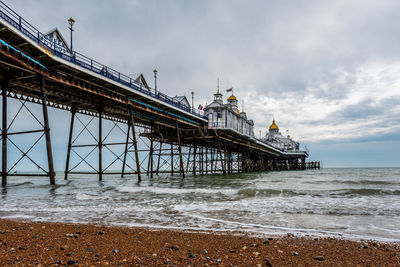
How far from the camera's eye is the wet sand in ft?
12.1

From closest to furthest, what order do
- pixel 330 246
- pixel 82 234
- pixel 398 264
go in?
pixel 398 264, pixel 330 246, pixel 82 234

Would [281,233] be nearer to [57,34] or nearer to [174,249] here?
[174,249]

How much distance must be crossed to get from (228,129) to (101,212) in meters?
31.2

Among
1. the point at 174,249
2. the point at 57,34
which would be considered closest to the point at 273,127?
the point at 57,34

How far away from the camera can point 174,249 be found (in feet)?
14.1

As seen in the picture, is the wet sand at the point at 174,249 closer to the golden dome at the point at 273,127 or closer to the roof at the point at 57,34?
the roof at the point at 57,34

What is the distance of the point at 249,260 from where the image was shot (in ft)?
12.5

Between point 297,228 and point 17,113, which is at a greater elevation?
point 17,113

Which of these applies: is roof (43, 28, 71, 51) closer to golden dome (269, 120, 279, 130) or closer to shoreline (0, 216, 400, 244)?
shoreline (0, 216, 400, 244)

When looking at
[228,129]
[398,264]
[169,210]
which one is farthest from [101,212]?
[228,129]

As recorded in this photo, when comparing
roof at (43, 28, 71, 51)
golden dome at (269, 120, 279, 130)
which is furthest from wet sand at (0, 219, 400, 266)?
golden dome at (269, 120, 279, 130)

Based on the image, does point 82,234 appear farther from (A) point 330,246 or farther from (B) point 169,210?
(A) point 330,246

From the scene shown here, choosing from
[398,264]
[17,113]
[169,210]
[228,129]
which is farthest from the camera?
[228,129]

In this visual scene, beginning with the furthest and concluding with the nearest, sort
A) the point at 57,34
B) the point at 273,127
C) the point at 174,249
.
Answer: the point at 273,127
the point at 57,34
the point at 174,249
